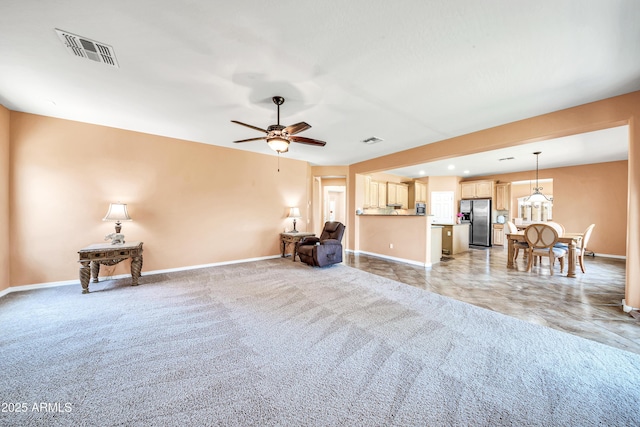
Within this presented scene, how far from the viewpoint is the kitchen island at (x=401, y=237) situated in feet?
16.0

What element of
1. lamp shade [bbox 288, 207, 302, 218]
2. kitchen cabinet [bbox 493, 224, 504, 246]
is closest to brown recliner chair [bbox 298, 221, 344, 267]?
lamp shade [bbox 288, 207, 302, 218]

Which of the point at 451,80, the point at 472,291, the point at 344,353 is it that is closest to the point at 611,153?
the point at 472,291

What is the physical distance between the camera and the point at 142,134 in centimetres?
401

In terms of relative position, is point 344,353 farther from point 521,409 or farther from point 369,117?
point 369,117

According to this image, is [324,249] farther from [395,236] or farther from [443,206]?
[443,206]

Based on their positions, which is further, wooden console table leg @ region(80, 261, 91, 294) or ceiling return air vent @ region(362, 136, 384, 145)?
ceiling return air vent @ region(362, 136, 384, 145)

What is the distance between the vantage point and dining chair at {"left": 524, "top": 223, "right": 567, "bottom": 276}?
13.5 feet

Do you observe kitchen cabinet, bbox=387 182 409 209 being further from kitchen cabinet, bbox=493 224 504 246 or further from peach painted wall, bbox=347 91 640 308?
peach painted wall, bbox=347 91 640 308

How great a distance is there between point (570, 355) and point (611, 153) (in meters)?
6.45

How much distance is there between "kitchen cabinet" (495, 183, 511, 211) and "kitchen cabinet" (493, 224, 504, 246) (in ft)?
2.10

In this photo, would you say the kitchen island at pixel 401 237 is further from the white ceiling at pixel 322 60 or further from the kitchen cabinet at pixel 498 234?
the kitchen cabinet at pixel 498 234

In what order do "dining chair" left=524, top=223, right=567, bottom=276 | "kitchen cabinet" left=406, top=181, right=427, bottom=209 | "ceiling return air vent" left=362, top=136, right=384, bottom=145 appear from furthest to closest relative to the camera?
"kitchen cabinet" left=406, top=181, right=427, bottom=209 < "ceiling return air vent" left=362, top=136, right=384, bottom=145 < "dining chair" left=524, top=223, right=567, bottom=276

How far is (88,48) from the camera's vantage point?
1934 millimetres

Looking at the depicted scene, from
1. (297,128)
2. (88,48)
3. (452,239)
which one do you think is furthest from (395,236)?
(88,48)
